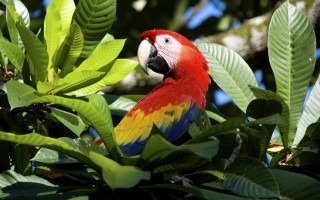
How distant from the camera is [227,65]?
93.9 inches

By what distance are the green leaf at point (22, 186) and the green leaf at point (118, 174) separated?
0.89 feet

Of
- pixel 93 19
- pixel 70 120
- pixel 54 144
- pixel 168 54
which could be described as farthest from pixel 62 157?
pixel 168 54

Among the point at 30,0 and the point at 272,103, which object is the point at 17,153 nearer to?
the point at 272,103

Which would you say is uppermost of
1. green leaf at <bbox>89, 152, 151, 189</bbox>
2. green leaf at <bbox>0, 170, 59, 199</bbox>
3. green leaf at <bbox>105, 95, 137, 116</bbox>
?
green leaf at <bbox>89, 152, 151, 189</bbox>

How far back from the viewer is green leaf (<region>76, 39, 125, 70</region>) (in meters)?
2.22

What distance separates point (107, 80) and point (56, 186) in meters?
0.53

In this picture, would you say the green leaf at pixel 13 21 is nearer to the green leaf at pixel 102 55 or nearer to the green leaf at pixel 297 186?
the green leaf at pixel 102 55

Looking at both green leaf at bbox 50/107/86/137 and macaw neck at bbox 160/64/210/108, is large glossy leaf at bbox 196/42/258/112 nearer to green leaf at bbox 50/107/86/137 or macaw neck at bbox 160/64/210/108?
macaw neck at bbox 160/64/210/108

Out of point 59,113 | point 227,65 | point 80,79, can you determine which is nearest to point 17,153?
point 59,113

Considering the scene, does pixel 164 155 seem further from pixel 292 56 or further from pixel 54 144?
pixel 292 56

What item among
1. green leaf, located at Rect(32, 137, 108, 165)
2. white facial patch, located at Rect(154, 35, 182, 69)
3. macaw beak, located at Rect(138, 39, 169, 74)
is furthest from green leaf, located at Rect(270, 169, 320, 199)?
macaw beak, located at Rect(138, 39, 169, 74)

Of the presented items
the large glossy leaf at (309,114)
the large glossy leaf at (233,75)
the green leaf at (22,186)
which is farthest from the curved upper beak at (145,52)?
the green leaf at (22,186)

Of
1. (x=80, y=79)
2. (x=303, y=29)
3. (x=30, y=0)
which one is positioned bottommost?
(x=30, y=0)

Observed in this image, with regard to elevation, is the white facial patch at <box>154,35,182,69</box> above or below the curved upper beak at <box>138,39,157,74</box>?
above
